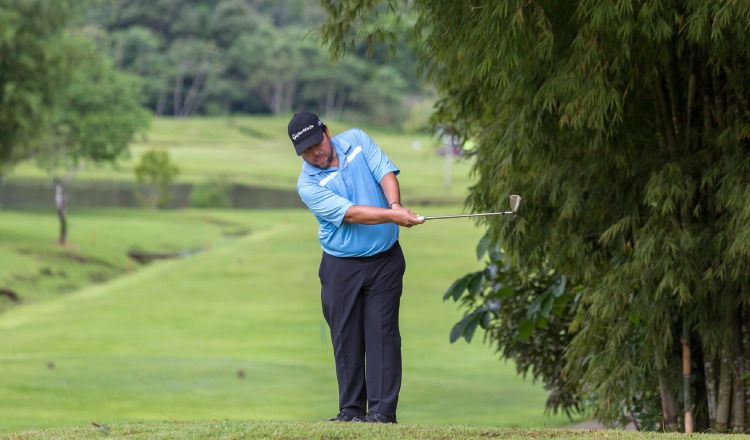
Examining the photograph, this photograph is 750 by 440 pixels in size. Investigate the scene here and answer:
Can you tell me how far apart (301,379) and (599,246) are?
12.7 metres

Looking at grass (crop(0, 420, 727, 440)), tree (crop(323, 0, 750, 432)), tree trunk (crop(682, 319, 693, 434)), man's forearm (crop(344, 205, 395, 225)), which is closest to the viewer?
grass (crop(0, 420, 727, 440))

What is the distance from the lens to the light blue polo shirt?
669 centimetres

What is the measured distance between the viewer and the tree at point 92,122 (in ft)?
157

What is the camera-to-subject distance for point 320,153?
6609 mm

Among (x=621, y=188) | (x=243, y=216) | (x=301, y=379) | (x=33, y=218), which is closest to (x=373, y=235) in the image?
(x=621, y=188)

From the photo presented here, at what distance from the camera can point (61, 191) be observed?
44.6 m

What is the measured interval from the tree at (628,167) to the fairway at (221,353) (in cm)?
319

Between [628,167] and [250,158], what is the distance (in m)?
91.4

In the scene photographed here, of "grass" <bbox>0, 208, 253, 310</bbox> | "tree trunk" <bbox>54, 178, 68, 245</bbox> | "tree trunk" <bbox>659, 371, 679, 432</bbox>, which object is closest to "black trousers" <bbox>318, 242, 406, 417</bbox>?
"tree trunk" <bbox>659, 371, 679, 432</bbox>

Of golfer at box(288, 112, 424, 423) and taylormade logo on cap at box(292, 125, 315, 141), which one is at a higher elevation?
taylormade logo on cap at box(292, 125, 315, 141)

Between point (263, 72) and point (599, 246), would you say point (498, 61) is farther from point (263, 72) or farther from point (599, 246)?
point (263, 72)

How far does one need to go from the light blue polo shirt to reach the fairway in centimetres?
469

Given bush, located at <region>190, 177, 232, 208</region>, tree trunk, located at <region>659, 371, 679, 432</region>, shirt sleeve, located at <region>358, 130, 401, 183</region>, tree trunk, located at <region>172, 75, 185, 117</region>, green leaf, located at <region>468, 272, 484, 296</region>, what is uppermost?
tree trunk, located at <region>172, 75, 185, 117</region>

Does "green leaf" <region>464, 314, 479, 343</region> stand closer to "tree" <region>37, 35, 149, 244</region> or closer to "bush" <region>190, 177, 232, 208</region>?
"tree" <region>37, 35, 149, 244</region>
